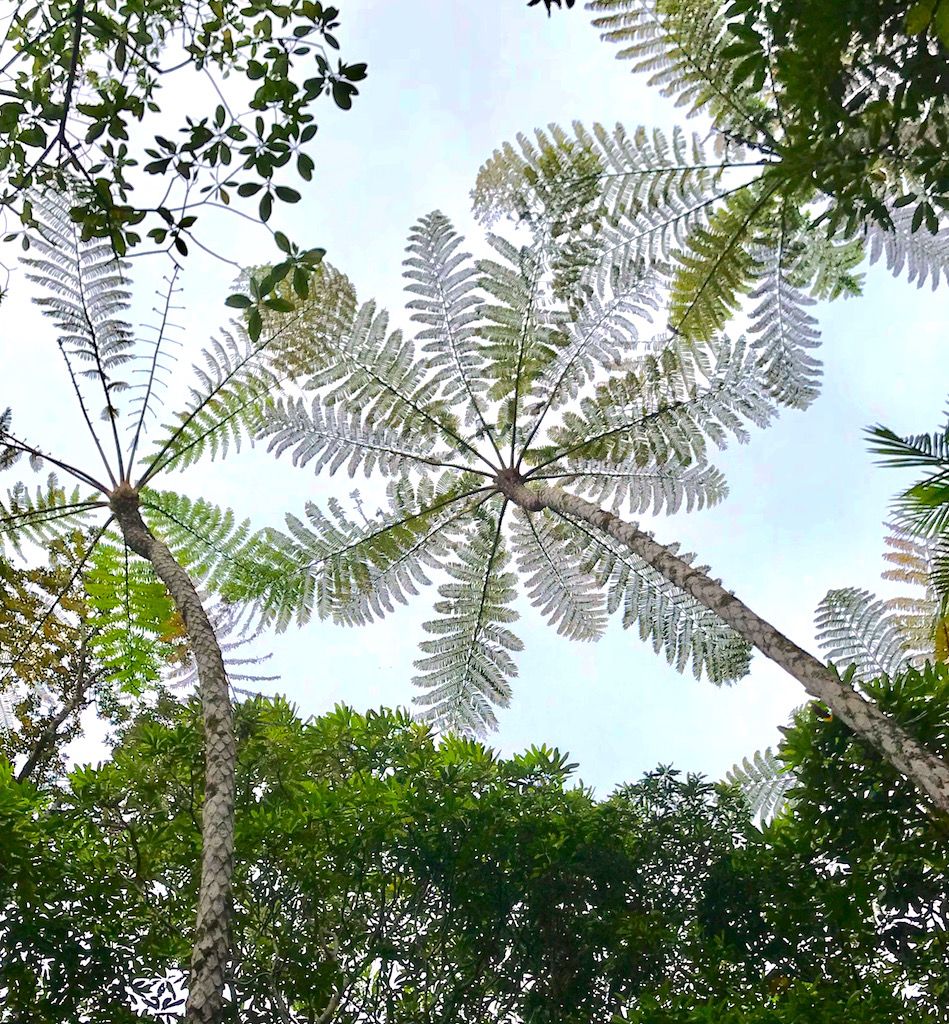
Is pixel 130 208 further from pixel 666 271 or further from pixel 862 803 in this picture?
pixel 666 271

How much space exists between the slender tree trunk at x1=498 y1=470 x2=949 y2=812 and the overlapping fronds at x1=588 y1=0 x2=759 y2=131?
2301 mm

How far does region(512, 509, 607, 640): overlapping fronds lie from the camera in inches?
225

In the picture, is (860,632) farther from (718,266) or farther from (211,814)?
(211,814)

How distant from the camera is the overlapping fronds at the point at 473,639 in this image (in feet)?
18.3

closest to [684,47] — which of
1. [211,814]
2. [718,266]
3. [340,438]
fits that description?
[718,266]

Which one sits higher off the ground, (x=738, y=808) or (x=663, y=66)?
(x=663, y=66)

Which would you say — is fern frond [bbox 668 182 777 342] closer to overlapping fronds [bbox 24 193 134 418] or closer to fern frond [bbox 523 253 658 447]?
fern frond [bbox 523 253 658 447]

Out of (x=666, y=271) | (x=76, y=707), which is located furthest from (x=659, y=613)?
(x=76, y=707)

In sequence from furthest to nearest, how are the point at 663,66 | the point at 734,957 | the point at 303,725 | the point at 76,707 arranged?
the point at 76,707 → the point at 663,66 → the point at 303,725 → the point at 734,957

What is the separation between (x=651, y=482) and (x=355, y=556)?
76.7 inches

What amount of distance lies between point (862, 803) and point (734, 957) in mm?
740

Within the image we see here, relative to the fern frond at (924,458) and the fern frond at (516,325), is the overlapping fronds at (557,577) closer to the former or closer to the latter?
the fern frond at (516,325)

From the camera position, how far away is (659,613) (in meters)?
5.17

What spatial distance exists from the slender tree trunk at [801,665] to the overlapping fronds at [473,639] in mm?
1099
